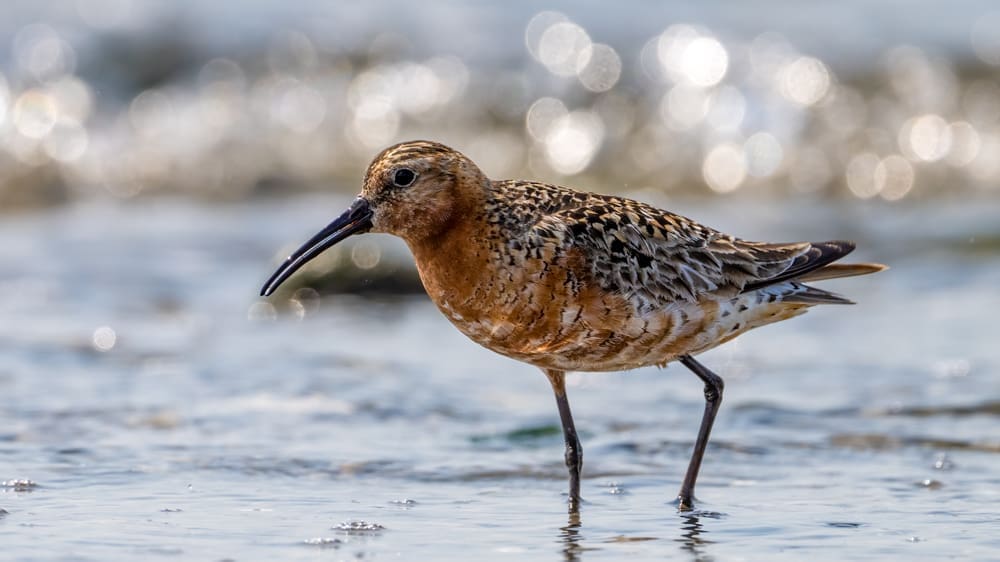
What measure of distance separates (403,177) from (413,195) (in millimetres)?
89

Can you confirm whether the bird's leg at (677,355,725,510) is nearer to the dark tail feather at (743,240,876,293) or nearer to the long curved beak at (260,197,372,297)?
the dark tail feather at (743,240,876,293)

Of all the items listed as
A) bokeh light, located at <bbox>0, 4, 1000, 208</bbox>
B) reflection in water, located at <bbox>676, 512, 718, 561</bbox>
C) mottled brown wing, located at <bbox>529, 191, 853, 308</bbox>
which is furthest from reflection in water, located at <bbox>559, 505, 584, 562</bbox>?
bokeh light, located at <bbox>0, 4, 1000, 208</bbox>

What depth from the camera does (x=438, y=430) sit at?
798 centimetres

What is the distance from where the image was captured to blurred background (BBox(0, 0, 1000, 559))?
667cm

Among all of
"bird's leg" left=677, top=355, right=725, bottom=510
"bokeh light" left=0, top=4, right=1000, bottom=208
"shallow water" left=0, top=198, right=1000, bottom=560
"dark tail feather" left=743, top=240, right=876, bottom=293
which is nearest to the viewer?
"shallow water" left=0, top=198, right=1000, bottom=560

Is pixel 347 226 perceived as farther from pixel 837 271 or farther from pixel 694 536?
pixel 837 271

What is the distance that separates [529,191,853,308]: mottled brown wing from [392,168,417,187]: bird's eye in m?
0.55

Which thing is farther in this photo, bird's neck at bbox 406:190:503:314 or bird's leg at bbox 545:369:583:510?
bird's leg at bbox 545:369:583:510

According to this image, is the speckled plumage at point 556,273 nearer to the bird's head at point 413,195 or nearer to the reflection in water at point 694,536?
the bird's head at point 413,195

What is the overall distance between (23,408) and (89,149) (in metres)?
9.13

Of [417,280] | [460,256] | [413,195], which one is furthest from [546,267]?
[417,280]

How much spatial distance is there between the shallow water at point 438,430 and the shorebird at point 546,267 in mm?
690

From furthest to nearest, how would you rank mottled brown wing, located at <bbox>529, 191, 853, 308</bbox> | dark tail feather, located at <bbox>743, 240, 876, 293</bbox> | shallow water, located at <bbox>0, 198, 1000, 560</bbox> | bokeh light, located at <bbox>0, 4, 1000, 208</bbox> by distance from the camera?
1. bokeh light, located at <bbox>0, 4, 1000, 208</bbox>
2. dark tail feather, located at <bbox>743, 240, 876, 293</bbox>
3. mottled brown wing, located at <bbox>529, 191, 853, 308</bbox>
4. shallow water, located at <bbox>0, 198, 1000, 560</bbox>

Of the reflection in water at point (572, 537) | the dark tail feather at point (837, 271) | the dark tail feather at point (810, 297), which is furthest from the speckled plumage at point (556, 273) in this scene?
the reflection in water at point (572, 537)
